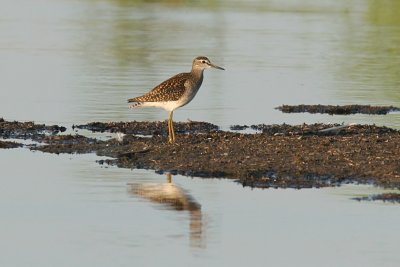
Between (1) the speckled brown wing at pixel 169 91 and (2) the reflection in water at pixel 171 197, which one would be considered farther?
Answer: (1) the speckled brown wing at pixel 169 91

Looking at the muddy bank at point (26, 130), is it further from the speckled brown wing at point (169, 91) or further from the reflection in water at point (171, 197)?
the reflection in water at point (171, 197)

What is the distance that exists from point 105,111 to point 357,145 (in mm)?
5824

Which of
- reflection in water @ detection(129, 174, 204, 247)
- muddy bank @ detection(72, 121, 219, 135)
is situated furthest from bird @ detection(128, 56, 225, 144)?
reflection in water @ detection(129, 174, 204, 247)

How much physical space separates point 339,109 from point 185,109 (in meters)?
2.66

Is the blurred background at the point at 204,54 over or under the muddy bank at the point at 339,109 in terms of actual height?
over

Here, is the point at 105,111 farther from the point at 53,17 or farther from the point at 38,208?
the point at 53,17

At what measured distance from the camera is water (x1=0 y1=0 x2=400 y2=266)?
13.2m

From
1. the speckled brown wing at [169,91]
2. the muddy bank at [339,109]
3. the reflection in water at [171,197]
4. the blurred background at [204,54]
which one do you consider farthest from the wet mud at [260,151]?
the muddy bank at [339,109]

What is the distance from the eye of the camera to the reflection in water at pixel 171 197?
1457 centimetres

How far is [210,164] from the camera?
17.3m

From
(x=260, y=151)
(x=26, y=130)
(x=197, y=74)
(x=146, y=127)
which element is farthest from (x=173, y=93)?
(x=26, y=130)

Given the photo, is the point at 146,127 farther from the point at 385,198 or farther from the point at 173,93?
the point at 385,198

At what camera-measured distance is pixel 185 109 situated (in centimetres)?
2362

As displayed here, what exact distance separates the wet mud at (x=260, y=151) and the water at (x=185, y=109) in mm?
441
